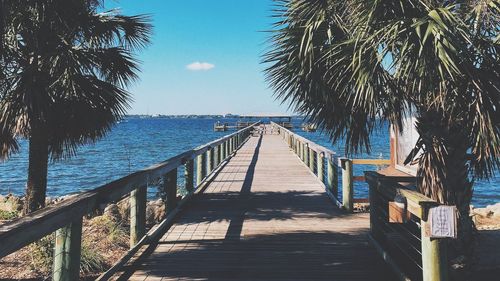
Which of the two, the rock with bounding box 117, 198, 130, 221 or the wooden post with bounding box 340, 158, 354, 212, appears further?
the rock with bounding box 117, 198, 130, 221

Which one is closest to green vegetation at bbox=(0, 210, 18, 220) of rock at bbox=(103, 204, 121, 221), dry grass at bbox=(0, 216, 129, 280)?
rock at bbox=(103, 204, 121, 221)

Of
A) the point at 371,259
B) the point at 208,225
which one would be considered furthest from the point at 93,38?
the point at 371,259

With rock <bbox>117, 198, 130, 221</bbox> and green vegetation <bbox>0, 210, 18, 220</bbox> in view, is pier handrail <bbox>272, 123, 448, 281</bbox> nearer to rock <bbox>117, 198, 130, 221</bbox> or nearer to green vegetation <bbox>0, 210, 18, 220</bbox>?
rock <bbox>117, 198, 130, 221</bbox>

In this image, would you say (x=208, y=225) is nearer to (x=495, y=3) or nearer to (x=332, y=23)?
(x=332, y=23)

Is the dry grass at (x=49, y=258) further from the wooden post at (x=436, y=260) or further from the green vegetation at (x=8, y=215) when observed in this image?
the wooden post at (x=436, y=260)

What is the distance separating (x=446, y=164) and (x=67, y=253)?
11.8ft

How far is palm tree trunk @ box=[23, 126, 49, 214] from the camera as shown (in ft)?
21.7

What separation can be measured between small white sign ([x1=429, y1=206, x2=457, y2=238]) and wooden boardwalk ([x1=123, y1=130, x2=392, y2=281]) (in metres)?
1.20

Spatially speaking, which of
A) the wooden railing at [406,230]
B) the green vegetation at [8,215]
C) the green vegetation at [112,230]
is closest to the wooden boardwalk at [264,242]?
the wooden railing at [406,230]

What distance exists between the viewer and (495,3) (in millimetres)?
3645

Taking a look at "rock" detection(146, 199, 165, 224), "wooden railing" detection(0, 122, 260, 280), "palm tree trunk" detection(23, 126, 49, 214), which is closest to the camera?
"wooden railing" detection(0, 122, 260, 280)

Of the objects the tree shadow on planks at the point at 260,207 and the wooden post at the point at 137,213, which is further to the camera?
the tree shadow on planks at the point at 260,207

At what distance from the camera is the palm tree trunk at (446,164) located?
4184 mm

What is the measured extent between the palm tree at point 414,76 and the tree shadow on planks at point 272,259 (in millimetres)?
1112
